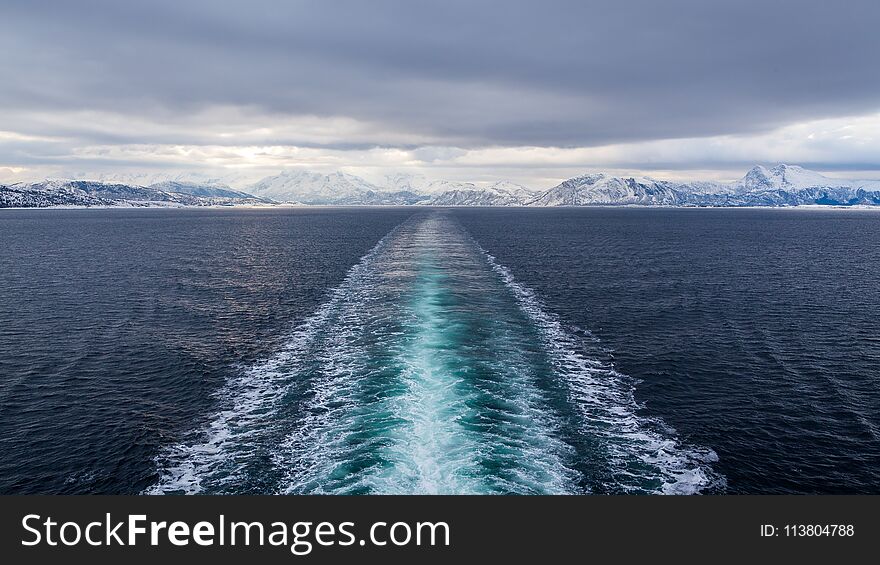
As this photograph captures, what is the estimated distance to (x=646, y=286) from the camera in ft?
314

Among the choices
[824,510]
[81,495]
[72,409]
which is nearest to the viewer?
[824,510]

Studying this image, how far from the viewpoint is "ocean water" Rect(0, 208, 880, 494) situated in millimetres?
32438

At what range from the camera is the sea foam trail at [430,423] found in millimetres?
31250

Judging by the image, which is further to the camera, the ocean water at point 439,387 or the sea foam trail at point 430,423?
the ocean water at point 439,387

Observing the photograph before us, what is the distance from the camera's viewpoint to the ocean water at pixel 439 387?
32.4 m

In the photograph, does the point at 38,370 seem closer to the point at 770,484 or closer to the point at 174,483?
the point at 174,483

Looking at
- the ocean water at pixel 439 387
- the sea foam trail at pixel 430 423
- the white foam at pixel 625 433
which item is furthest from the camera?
the ocean water at pixel 439 387

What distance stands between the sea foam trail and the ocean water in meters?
0.20

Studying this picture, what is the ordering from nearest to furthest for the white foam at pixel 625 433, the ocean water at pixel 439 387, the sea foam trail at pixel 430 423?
the sea foam trail at pixel 430 423 < the white foam at pixel 625 433 < the ocean water at pixel 439 387

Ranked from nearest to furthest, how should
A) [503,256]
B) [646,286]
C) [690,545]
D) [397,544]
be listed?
1. [397,544]
2. [690,545]
3. [646,286]
4. [503,256]

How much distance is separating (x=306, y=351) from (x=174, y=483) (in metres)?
24.9

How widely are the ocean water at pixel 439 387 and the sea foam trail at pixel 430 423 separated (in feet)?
0.65

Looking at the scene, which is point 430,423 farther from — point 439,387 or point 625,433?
point 625,433

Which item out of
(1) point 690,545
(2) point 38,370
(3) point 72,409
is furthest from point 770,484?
(2) point 38,370
